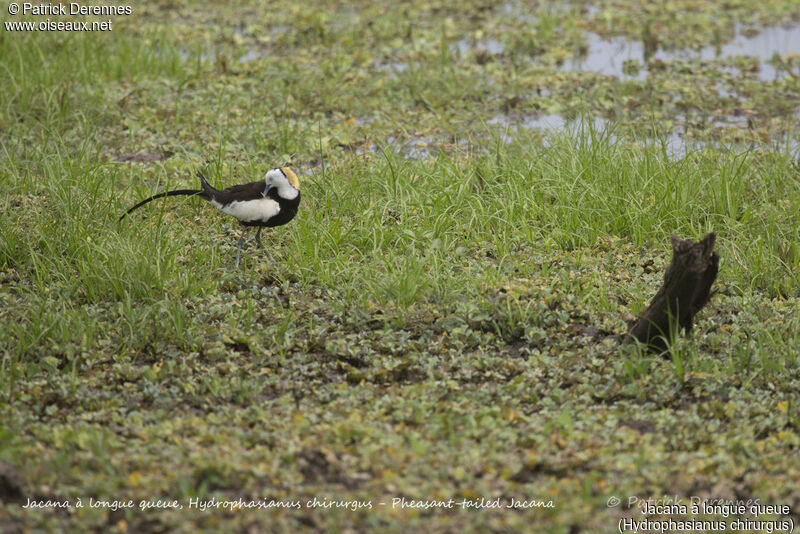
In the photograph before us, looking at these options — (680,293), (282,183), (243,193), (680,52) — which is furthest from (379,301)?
(680,52)

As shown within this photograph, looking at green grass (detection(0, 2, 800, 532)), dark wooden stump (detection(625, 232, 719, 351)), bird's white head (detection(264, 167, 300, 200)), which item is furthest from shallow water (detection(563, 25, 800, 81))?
dark wooden stump (detection(625, 232, 719, 351))

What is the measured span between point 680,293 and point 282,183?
2.45 metres

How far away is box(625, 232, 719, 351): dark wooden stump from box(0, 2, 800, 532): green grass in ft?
0.54

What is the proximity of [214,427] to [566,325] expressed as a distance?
218cm

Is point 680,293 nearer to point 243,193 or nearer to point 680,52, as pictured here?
point 243,193

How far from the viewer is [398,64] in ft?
33.2

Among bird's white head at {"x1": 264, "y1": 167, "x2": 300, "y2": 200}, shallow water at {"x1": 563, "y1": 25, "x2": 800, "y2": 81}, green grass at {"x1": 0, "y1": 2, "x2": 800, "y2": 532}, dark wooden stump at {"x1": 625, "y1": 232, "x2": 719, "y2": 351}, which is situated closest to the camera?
green grass at {"x1": 0, "y1": 2, "x2": 800, "y2": 532}

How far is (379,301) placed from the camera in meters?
5.56

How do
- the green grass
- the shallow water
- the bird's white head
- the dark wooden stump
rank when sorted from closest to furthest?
1. the green grass
2. the dark wooden stump
3. the bird's white head
4. the shallow water

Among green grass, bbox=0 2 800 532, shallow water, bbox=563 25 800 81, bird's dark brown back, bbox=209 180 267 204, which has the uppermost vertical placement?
shallow water, bbox=563 25 800 81

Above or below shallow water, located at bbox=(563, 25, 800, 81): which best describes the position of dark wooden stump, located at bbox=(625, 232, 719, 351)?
below

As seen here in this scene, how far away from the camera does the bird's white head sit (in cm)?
572

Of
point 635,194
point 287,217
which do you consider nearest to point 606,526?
point 287,217

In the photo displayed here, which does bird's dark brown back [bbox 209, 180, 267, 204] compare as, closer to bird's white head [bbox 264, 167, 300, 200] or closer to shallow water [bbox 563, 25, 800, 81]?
bird's white head [bbox 264, 167, 300, 200]
